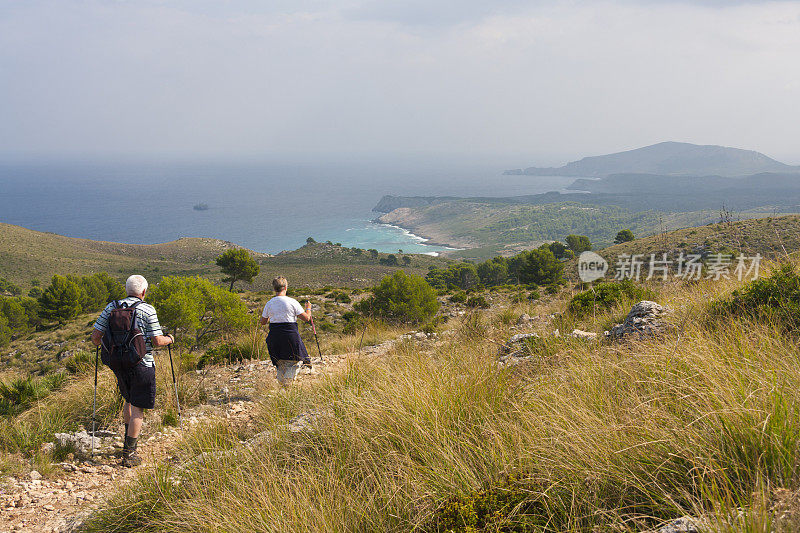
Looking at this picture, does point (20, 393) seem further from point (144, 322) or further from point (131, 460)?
point (144, 322)

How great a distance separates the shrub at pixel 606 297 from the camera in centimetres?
879

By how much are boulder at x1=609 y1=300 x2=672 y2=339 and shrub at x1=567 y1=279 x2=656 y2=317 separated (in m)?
2.42

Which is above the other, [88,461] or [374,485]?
[374,485]

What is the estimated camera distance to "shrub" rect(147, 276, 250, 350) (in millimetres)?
25188

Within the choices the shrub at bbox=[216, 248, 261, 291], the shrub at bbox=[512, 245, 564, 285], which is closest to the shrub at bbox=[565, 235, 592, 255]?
the shrub at bbox=[512, 245, 564, 285]

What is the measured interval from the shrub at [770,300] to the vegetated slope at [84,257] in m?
86.9

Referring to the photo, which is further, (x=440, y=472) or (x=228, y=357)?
(x=228, y=357)

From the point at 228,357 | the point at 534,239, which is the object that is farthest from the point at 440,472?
the point at 534,239

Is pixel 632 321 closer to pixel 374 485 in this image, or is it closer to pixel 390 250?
pixel 374 485

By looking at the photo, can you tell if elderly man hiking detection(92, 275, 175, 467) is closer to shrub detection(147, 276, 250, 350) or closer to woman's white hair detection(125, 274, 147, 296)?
woman's white hair detection(125, 274, 147, 296)

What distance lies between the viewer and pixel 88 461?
16.5ft

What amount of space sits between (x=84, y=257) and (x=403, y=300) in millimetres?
99095

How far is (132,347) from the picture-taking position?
4.68 meters

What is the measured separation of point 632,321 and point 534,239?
191121 millimetres
